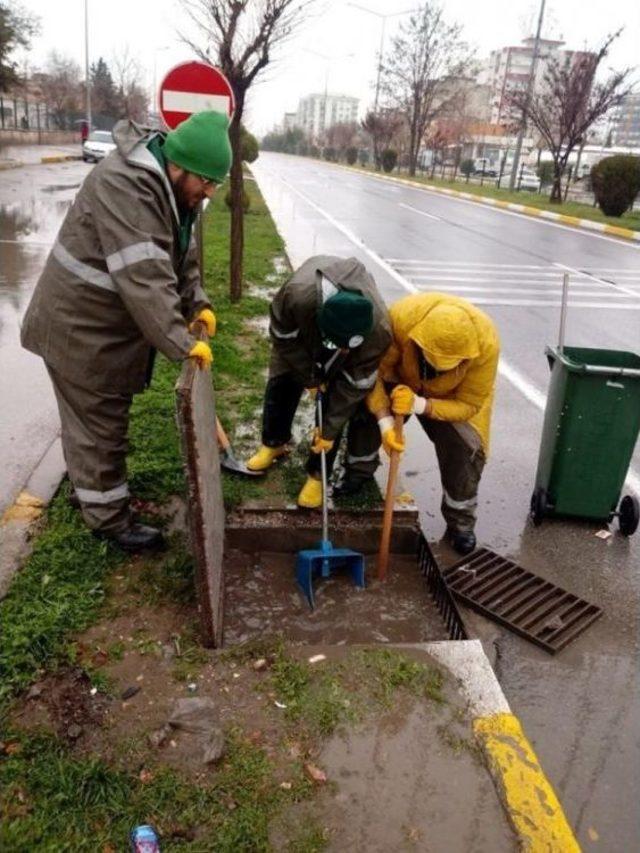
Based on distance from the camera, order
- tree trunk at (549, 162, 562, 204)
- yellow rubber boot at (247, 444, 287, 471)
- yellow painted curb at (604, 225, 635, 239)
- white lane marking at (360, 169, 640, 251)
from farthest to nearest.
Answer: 1. tree trunk at (549, 162, 562, 204)
2. yellow painted curb at (604, 225, 635, 239)
3. white lane marking at (360, 169, 640, 251)
4. yellow rubber boot at (247, 444, 287, 471)

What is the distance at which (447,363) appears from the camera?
3121 millimetres

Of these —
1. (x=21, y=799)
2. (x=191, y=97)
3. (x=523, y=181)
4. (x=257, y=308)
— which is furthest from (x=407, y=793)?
(x=523, y=181)

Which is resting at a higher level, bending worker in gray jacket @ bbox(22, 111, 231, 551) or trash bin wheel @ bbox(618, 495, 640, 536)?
bending worker in gray jacket @ bbox(22, 111, 231, 551)

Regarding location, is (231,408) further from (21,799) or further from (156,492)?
(21,799)

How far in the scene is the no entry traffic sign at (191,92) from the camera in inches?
202

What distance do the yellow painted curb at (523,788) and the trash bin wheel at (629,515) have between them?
174 cm

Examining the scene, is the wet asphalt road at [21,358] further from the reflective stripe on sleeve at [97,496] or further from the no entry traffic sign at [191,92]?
the no entry traffic sign at [191,92]

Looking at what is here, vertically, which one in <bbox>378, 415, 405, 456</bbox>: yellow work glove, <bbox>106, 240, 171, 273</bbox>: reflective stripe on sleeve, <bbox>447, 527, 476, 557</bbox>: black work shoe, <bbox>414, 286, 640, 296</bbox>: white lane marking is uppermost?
<bbox>106, 240, 171, 273</bbox>: reflective stripe on sleeve

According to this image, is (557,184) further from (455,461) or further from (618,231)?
(455,461)

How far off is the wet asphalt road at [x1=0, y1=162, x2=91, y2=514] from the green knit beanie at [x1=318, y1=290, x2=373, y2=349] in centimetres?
192

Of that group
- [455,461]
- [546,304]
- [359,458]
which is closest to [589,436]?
[455,461]

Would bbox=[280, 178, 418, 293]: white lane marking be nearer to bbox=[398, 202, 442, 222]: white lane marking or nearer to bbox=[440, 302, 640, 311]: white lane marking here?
bbox=[440, 302, 640, 311]: white lane marking

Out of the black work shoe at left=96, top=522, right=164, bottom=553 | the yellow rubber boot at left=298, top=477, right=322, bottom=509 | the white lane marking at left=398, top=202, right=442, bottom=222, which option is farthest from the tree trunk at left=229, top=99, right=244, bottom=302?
the white lane marking at left=398, top=202, right=442, bottom=222

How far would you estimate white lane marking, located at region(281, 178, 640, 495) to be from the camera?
14.7 ft
